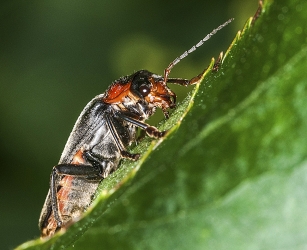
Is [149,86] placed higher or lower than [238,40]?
higher

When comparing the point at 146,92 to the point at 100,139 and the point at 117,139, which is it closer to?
the point at 117,139

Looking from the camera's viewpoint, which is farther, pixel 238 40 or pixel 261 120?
pixel 238 40

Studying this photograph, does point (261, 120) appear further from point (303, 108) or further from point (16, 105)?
point (16, 105)

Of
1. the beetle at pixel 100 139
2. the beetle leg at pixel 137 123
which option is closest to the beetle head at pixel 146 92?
the beetle at pixel 100 139

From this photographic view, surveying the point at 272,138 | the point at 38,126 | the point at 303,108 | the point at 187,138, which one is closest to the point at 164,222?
the point at 187,138

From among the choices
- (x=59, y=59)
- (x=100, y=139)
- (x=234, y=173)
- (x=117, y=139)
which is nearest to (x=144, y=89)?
(x=117, y=139)

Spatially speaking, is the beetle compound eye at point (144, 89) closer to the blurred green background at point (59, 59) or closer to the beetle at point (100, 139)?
the beetle at point (100, 139)

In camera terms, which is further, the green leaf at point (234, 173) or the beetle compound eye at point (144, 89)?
the beetle compound eye at point (144, 89)

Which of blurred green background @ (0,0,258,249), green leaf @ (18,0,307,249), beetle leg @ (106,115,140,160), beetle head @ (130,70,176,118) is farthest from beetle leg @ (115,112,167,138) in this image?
blurred green background @ (0,0,258,249)
